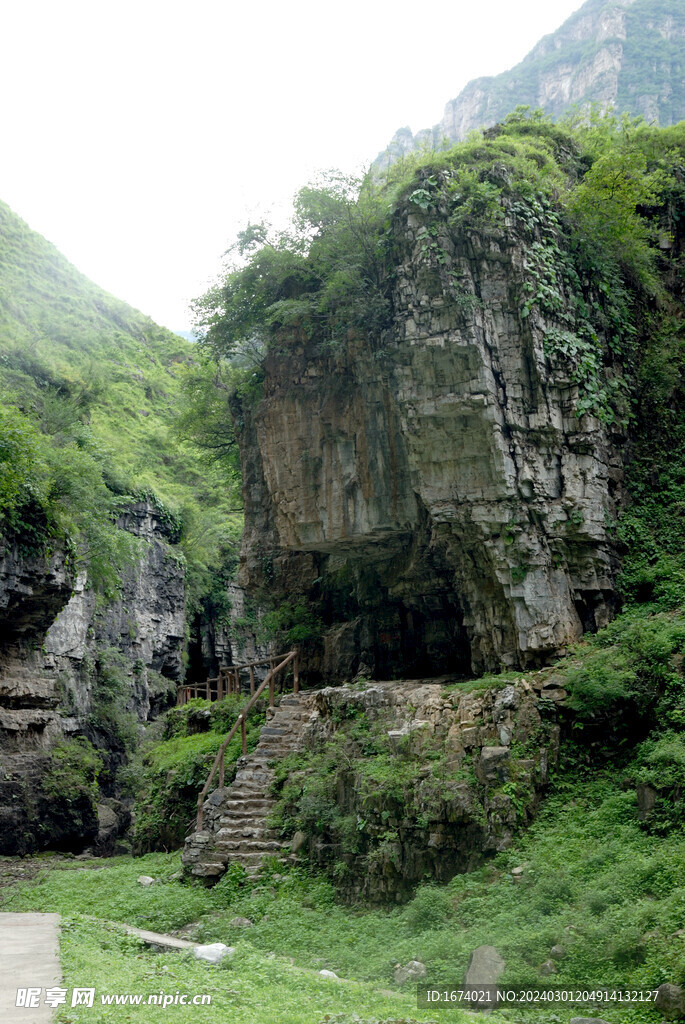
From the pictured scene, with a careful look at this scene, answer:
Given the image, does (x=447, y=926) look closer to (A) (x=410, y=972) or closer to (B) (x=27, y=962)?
(A) (x=410, y=972)

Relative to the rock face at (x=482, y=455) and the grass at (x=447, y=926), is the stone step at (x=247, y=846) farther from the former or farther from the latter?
the rock face at (x=482, y=455)

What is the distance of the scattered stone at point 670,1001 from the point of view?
5719 mm

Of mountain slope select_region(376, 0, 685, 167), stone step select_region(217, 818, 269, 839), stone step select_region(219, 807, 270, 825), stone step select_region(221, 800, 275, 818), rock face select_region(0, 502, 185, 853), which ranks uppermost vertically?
mountain slope select_region(376, 0, 685, 167)

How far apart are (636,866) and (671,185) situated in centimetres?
1404

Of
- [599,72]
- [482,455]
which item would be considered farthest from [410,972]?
[599,72]

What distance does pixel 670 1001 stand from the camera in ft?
19.0

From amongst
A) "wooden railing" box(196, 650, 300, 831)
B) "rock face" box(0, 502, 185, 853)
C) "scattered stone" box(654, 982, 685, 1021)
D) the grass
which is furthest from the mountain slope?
"scattered stone" box(654, 982, 685, 1021)

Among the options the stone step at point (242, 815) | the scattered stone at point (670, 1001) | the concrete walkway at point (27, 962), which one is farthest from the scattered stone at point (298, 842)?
the scattered stone at point (670, 1001)

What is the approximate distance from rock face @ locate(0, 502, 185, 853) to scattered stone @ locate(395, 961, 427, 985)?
14.8 meters

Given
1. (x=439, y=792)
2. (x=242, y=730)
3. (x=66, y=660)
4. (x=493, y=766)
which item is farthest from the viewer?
(x=66, y=660)

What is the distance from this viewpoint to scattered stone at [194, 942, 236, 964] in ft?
25.8

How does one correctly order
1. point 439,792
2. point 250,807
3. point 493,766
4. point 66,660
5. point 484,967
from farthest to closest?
point 66,660
point 250,807
point 493,766
point 439,792
point 484,967

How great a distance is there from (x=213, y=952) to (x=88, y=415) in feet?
95.2

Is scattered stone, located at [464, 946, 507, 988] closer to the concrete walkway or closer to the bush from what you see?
the bush
